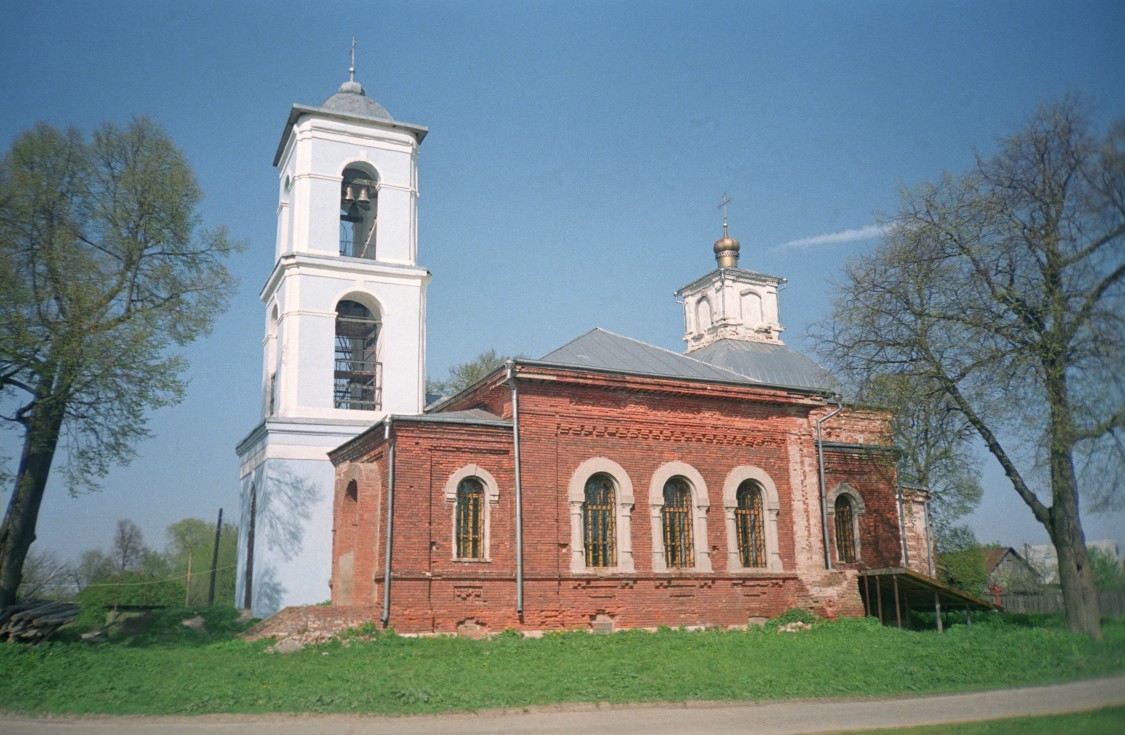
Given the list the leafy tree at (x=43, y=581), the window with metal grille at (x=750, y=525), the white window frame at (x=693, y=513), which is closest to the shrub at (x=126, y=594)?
the leafy tree at (x=43, y=581)

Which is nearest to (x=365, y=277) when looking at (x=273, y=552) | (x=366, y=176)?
(x=366, y=176)

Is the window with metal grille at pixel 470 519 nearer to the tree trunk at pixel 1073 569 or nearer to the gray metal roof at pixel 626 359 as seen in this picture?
the gray metal roof at pixel 626 359

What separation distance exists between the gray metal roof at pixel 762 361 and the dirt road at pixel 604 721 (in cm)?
1706

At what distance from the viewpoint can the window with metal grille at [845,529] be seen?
20.7 m

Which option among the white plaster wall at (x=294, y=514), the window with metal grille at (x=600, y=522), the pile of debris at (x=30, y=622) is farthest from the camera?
the white plaster wall at (x=294, y=514)

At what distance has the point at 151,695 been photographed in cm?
1061

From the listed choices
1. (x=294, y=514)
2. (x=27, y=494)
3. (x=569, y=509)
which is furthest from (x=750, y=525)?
(x=27, y=494)

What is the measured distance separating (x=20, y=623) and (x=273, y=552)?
724 cm

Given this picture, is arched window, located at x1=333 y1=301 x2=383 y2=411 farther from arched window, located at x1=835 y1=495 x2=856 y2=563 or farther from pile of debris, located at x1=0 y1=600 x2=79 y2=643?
arched window, located at x1=835 y1=495 x2=856 y2=563

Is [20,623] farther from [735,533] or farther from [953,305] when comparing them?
[953,305]

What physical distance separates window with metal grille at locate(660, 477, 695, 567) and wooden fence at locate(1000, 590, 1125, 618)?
252 inches

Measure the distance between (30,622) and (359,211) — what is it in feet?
46.2

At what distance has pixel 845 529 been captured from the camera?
20.9m

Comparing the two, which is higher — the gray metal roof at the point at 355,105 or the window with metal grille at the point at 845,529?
the gray metal roof at the point at 355,105
